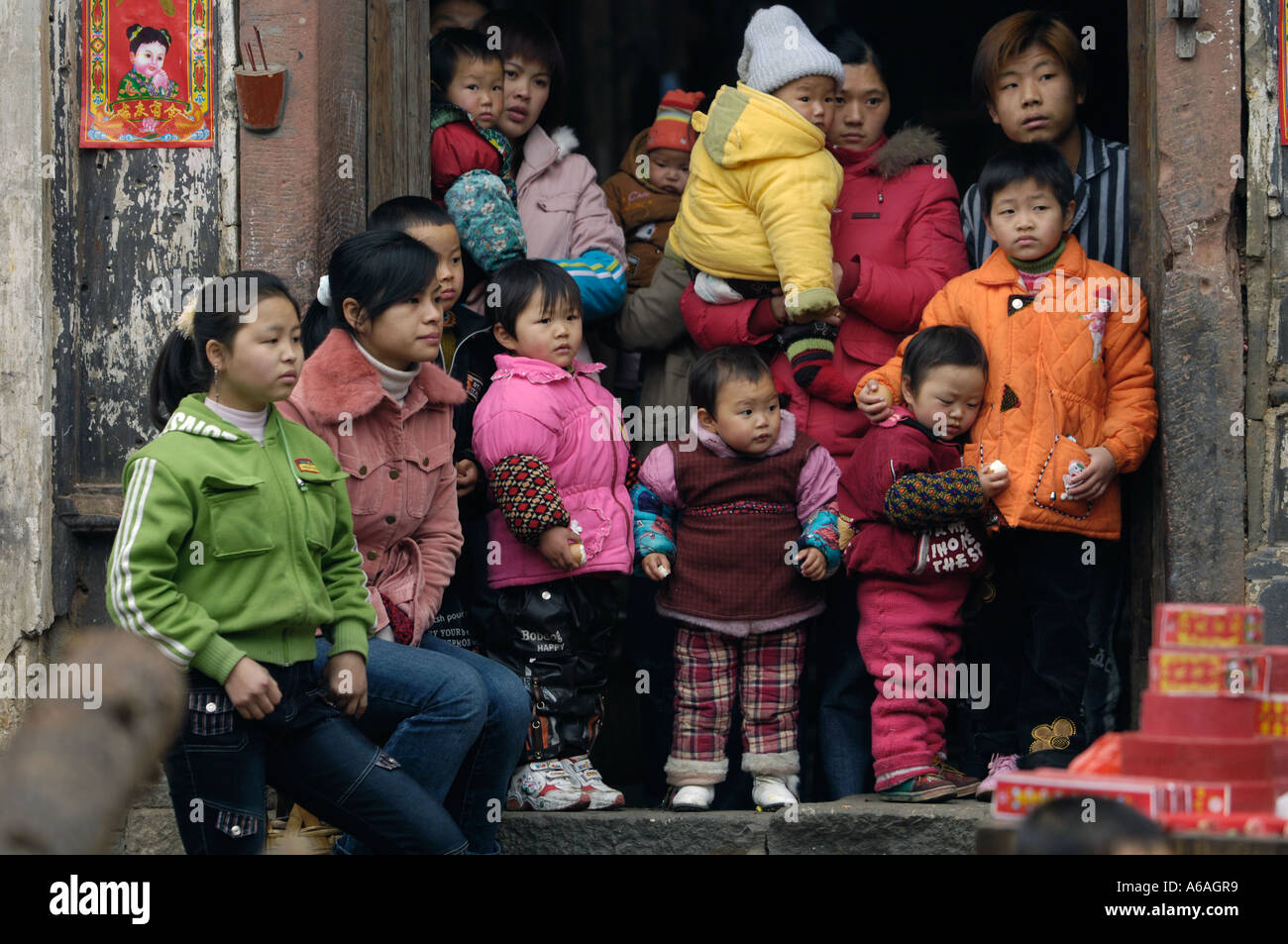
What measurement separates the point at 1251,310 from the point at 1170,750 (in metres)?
2.36

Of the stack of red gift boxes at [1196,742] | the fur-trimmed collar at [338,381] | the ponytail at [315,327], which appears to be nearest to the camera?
the stack of red gift boxes at [1196,742]

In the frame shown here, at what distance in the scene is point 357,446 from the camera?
4.00 m

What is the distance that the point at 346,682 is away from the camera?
11.9 ft

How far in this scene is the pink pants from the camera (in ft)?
Result: 14.4

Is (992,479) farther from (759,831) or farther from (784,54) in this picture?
(784,54)

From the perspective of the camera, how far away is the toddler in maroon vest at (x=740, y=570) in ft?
14.6

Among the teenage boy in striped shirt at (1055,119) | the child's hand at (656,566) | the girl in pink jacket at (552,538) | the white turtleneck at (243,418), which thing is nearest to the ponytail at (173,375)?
the white turtleneck at (243,418)

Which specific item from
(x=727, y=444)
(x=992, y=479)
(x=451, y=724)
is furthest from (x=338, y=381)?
(x=992, y=479)

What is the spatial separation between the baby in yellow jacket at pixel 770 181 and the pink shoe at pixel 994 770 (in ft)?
4.53

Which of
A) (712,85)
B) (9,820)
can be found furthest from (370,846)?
(712,85)

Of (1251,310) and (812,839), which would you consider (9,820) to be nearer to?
(812,839)

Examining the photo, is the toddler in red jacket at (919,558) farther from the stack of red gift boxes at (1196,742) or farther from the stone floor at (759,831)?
the stack of red gift boxes at (1196,742)

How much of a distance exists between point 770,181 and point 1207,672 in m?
2.59

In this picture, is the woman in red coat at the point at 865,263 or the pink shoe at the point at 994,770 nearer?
the pink shoe at the point at 994,770
